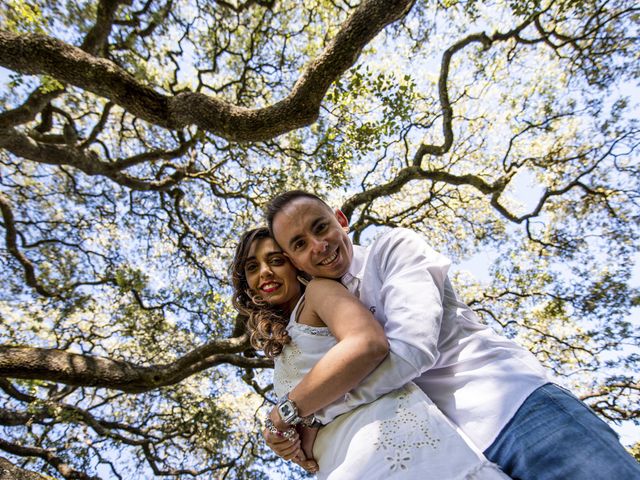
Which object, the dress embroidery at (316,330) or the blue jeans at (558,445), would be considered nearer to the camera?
the blue jeans at (558,445)

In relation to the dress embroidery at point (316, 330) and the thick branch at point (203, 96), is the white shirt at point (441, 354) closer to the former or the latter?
the dress embroidery at point (316, 330)

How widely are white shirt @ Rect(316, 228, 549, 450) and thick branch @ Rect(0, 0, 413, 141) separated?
2967mm

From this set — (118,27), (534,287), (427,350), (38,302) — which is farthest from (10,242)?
(534,287)

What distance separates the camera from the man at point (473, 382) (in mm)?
1115

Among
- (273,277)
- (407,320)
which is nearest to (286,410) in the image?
(407,320)

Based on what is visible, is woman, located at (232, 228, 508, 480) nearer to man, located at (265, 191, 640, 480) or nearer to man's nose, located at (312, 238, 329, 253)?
man, located at (265, 191, 640, 480)

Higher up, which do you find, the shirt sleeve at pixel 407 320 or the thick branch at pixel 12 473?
the thick branch at pixel 12 473

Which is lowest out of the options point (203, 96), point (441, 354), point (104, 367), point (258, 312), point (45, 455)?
point (441, 354)

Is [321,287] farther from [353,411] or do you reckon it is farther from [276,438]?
[276,438]

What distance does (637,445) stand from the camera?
6.36 meters

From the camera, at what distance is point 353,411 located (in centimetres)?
137

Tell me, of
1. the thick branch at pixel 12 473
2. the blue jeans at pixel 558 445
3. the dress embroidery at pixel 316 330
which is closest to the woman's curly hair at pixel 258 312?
the dress embroidery at pixel 316 330

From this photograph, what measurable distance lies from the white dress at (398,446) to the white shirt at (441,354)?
62 millimetres

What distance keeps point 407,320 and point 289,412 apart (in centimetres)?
58
